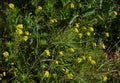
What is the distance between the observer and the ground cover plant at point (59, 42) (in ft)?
11.6

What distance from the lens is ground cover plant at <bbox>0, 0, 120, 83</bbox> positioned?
3.53m

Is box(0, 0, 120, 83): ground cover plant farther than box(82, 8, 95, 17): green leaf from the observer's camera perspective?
No

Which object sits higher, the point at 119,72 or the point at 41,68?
the point at 41,68

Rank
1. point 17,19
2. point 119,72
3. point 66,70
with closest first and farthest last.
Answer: point 66,70 < point 17,19 < point 119,72

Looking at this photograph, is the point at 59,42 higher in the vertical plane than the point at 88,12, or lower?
lower

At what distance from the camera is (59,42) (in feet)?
12.0

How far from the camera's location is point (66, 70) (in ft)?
11.5

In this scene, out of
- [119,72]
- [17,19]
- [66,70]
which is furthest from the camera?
[119,72]

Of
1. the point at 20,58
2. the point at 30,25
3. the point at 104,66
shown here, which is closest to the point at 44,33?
the point at 30,25

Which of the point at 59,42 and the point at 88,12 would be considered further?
the point at 88,12

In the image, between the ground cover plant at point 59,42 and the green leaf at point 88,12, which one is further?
the green leaf at point 88,12

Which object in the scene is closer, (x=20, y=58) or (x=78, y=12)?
(x=20, y=58)

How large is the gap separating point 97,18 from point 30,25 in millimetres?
880

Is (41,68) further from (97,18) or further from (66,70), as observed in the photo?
(97,18)
